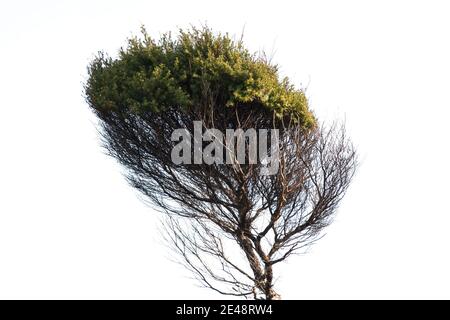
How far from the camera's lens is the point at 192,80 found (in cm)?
1277

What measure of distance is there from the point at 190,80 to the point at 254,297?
5.20 m

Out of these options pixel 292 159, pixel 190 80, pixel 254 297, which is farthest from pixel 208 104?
pixel 254 297

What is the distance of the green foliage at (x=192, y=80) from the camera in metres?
12.7

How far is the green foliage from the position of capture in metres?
12.7

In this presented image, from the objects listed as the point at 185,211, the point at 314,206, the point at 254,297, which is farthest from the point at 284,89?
the point at 254,297
